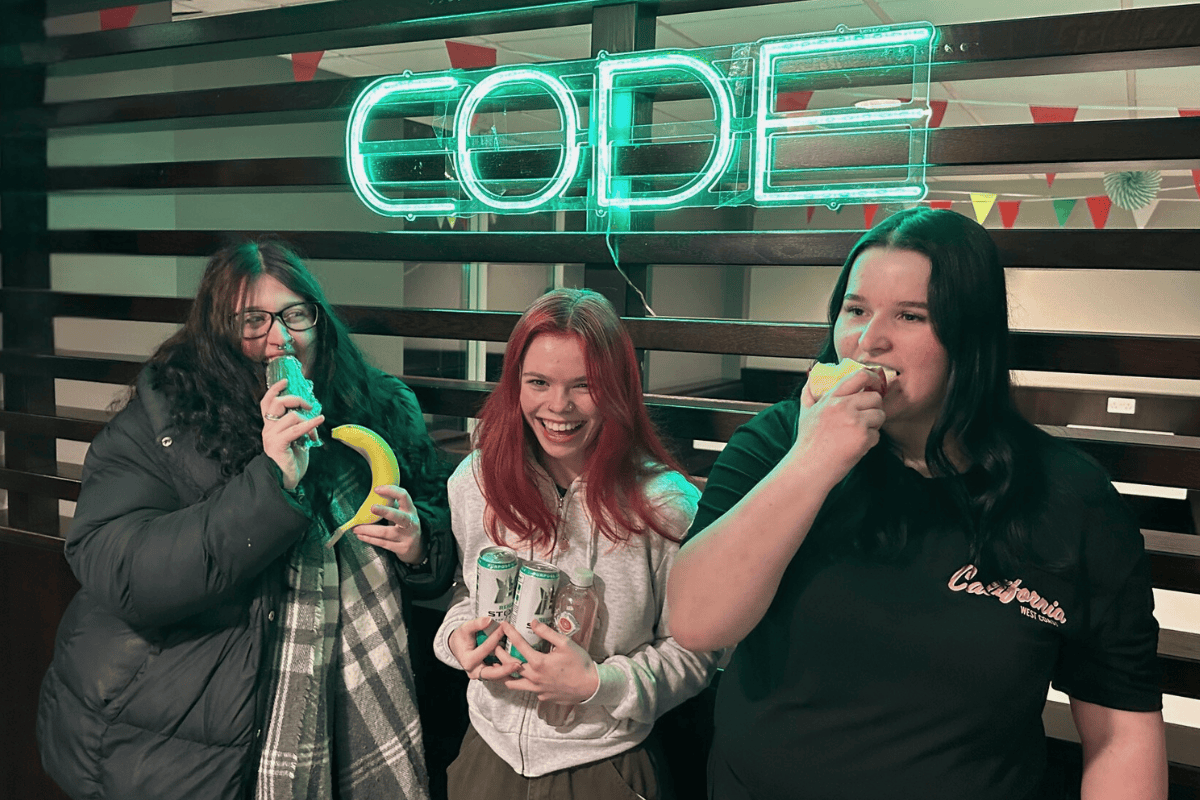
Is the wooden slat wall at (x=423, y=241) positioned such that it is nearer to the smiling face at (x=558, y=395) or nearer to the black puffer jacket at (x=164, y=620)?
the smiling face at (x=558, y=395)

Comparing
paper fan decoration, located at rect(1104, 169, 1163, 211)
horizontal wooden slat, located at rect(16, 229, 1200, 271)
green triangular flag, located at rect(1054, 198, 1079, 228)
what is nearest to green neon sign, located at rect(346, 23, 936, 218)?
horizontal wooden slat, located at rect(16, 229, 1200, 271)

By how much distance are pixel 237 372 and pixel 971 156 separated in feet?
5.04

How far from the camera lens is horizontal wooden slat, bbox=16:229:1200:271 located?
5.59ft

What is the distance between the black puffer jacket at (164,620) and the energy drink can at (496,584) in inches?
15.0

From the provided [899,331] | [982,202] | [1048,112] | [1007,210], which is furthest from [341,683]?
[1007,210]

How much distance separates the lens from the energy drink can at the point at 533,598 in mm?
1473

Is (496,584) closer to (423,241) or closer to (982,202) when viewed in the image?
(423,241)

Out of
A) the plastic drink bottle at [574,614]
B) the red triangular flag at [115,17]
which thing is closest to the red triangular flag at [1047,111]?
the plastic drink bottle at [574,614]

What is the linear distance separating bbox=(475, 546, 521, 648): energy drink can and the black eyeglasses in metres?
0.68

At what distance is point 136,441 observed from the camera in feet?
5.73

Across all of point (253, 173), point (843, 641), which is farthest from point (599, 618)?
point (253, 173)

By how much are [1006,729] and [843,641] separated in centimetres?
26

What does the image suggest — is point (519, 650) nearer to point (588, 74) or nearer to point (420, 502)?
point (420, 502)

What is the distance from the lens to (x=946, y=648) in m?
1.22
